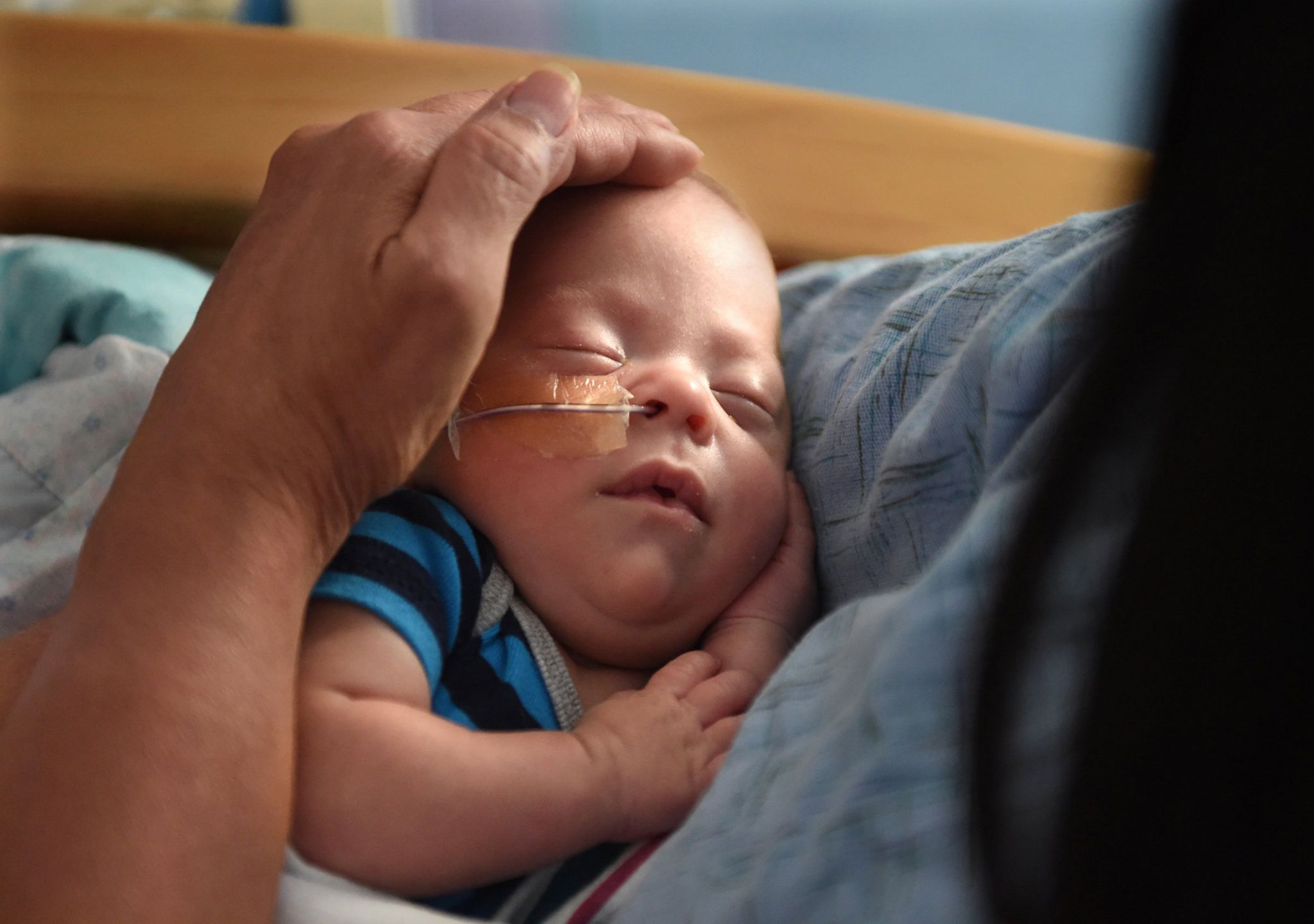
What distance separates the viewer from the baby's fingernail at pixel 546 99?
2.50ft

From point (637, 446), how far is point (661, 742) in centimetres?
24

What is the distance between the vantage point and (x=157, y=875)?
55cm

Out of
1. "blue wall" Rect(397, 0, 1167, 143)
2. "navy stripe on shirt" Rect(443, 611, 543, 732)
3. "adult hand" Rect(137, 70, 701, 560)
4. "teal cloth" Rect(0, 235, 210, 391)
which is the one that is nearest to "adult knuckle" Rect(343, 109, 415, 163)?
"adult hand" Rect(137, 70, 701, 560)

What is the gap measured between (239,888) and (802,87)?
5.96 ft

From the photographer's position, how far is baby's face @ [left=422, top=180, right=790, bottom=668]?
2.77ft

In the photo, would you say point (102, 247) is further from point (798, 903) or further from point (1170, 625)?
point (1170, 625)

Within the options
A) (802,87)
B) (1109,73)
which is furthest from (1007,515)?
(1109,73)

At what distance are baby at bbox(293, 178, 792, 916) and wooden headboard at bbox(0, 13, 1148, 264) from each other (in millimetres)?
852

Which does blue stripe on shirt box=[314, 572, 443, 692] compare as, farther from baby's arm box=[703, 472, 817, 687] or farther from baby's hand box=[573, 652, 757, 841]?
baby's arm box=[703, 472, 817, 687]

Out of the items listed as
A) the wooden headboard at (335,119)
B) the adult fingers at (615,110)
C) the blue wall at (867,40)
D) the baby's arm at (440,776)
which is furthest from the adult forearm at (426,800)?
the blue wall at (867,40)

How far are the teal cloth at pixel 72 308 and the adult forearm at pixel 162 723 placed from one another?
58 centimetres

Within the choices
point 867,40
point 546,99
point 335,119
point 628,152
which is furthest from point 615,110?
point 867,40

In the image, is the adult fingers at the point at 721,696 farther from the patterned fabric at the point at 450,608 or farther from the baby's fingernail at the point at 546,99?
the baby's fingernail at the point at 546,99

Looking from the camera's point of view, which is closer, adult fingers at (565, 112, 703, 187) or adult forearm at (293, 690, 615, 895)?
adult forearm at (293, 690, 615, 895)
